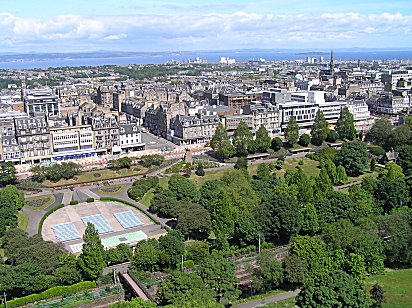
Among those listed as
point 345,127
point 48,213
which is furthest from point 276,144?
point 48,213

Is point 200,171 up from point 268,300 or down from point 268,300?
up

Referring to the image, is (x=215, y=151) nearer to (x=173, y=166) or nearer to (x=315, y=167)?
(x=173, y=166)

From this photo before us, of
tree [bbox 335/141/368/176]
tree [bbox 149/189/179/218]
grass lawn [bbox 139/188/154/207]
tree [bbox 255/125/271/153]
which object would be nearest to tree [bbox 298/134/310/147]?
tree [bbox 255/125/271/153]

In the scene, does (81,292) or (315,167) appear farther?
(315,167)

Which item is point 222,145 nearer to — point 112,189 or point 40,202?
point 112,189

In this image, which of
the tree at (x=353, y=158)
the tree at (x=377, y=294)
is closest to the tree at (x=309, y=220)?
the tree at (x=377, y=294)

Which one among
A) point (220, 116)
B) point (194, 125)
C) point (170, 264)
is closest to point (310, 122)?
point (220, 116)

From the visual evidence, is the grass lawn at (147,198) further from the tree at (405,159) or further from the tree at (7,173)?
the tree at (405,159)
